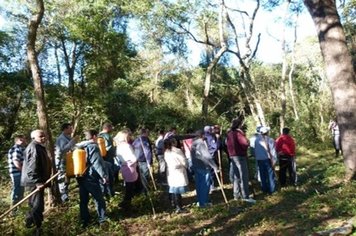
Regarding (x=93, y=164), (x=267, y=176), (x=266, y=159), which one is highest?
(x=93, y=164)

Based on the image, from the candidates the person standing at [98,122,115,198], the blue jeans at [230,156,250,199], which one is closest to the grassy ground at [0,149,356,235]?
the person standing at [98,122,115,198]

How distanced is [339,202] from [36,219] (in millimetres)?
4939

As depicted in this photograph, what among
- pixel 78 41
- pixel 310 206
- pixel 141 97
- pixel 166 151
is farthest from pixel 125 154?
pixel 141 97

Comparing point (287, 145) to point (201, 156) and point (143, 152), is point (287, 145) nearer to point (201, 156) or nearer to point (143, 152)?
point (201, 156)

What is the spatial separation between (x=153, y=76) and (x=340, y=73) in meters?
24.9

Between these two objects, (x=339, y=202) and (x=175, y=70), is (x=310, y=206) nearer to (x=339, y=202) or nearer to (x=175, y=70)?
(x=339, y=202)

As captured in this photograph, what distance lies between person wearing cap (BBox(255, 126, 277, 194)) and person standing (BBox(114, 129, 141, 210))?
3127 millimetres

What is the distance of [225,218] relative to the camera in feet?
25.9

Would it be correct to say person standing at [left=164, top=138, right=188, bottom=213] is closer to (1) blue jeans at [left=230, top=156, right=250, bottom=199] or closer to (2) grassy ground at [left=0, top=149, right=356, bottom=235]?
(2) grassy ground at [left=0, top=149, right=356, bottom=235]

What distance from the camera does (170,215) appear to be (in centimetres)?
880

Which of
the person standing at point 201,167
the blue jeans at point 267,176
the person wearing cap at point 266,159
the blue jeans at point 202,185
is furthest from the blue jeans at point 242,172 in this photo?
the blue jeans at point 267,176

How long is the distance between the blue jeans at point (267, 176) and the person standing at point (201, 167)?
1.74 meters

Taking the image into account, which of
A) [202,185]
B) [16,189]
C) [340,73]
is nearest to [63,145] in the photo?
[16,189]

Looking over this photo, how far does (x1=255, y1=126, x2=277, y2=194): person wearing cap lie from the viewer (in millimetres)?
10438
